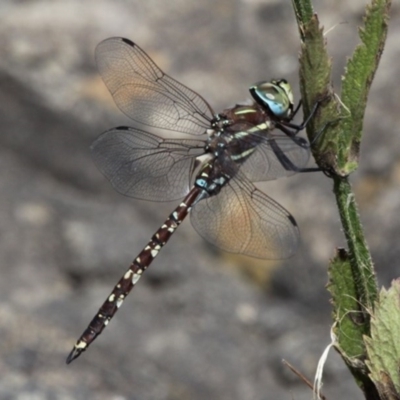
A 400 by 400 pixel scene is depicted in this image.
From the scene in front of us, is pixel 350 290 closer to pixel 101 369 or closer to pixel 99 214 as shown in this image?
pixel 101 369

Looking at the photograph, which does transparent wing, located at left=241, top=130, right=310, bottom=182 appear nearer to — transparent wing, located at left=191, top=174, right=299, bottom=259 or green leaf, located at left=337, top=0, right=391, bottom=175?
transparent wing, located at left=191, top=174, right=299, bottom=259

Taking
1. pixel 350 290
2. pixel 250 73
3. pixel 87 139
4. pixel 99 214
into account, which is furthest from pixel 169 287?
pixel 350 290

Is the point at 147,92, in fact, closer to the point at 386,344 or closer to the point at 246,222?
the point at 246,222

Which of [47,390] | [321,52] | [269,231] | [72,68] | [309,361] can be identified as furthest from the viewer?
[72,68]

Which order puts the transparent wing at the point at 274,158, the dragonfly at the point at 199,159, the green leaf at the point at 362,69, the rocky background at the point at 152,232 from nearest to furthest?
1. the green leaf at the point at 362,69
2. the transparent wing at the point at 274,158
3. the dragonfly at the point at 199,159
4. the rocky background at the point at 152,232

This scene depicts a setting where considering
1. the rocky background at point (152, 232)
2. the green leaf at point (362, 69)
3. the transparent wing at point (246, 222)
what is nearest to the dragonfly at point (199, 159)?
the transparent wing at point (246, 222)

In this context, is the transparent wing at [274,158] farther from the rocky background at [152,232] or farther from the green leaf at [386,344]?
the rocky background at [152,232]

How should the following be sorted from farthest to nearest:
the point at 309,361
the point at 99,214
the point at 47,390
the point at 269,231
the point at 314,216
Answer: the point at 99,214 < the point at 314,216 < the point at 309,361 < the point at 47,390 < the point at 269,231
